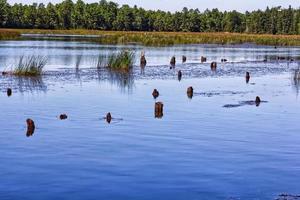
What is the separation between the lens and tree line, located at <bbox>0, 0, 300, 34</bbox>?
574ft

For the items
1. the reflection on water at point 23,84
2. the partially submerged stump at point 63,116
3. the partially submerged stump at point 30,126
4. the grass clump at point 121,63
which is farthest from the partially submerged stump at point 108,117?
the grass clump at point 121,63

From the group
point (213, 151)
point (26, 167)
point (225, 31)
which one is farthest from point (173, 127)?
point (225, 31)

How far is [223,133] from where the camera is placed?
19.6 meters

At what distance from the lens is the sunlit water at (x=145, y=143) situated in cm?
1300

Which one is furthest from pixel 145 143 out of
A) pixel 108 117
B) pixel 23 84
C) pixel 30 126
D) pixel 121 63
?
pixel 121 63

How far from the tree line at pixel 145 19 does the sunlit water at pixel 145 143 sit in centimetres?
14482

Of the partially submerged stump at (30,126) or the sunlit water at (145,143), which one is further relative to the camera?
the partially submerged stump at (30,126)

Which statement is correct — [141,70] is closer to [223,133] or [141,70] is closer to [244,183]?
[223,133]

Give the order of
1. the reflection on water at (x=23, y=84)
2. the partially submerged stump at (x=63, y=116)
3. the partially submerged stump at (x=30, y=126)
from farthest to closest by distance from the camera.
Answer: the reflection on water at (x=23, y=84), the partially submerged stump at (x=63, y=116), the partially submerged stump at (x=30, y=126)

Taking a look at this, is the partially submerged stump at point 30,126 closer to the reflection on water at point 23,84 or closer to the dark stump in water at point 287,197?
the reflection on water at point 23,84

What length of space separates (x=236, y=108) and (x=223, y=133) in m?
5.97

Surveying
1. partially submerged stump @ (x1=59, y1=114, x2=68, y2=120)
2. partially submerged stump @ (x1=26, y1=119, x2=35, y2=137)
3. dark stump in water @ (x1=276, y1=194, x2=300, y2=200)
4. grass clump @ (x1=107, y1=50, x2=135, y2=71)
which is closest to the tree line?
grass clump @ (x1=107, y1=50, x2=135, y2=71)

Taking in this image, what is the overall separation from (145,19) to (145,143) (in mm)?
172109

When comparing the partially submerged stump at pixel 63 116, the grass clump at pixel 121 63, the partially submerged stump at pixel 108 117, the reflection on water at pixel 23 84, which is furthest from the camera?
the grass clump at pixel 121 63
